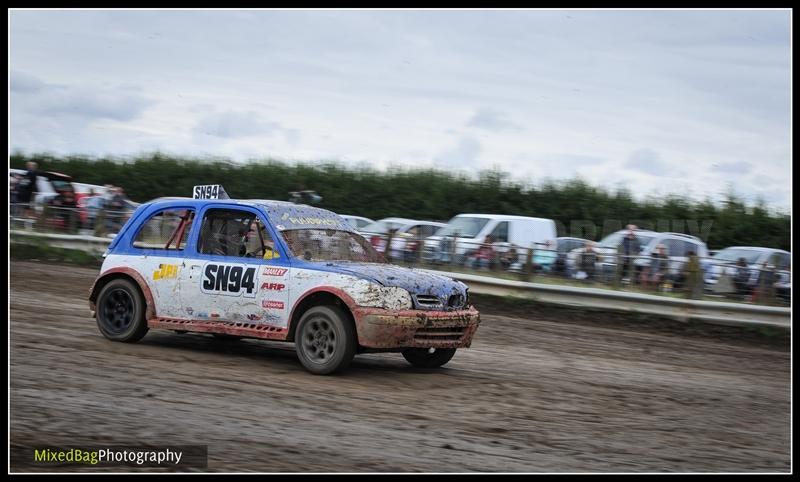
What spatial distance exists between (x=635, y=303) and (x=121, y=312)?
28.9ft

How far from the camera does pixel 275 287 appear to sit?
915cm

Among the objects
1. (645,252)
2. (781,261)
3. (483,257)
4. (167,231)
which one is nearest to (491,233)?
(483,257)

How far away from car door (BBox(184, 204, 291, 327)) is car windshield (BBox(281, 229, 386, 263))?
19 cm

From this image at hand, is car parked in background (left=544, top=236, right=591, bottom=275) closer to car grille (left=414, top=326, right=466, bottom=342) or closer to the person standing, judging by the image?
the person standing

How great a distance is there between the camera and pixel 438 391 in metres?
8.60

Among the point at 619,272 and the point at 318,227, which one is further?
the point at 619,272

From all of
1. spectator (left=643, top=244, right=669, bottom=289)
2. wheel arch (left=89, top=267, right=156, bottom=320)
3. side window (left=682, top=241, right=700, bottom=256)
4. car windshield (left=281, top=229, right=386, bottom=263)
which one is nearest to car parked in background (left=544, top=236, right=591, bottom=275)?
spectator (left=643, top=244, right=669, bottom=289)

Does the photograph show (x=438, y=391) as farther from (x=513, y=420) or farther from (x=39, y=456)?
(x=39, y=456)

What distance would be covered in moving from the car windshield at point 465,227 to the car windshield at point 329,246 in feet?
32.1

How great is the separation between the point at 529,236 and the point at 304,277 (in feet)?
39.2

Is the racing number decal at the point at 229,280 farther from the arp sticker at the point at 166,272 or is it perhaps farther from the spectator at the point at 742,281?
the spectator at the point at 742,281

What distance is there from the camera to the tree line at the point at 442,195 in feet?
95.2
